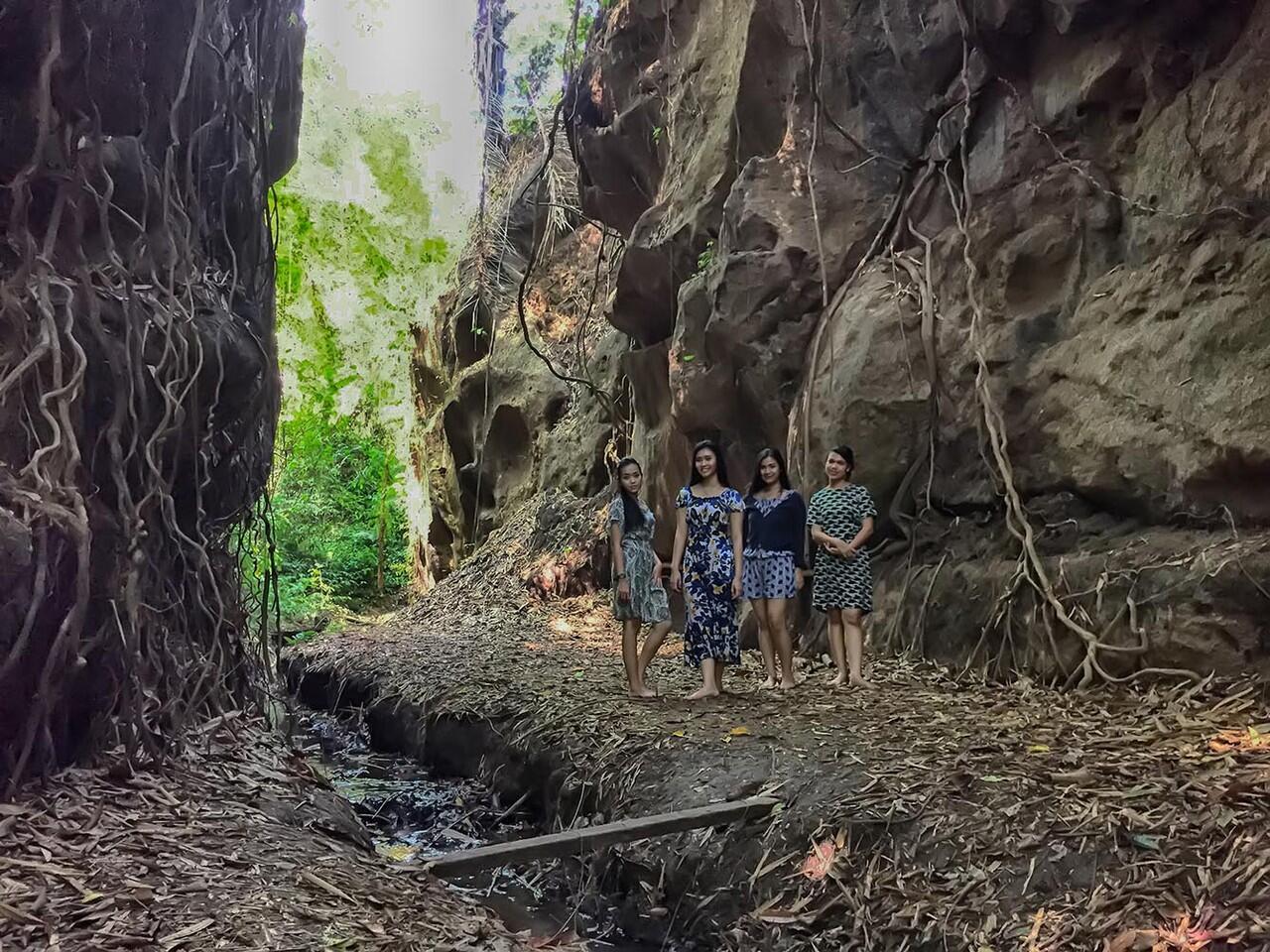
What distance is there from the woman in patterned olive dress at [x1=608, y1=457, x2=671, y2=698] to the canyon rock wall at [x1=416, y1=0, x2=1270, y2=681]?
5.63 feet

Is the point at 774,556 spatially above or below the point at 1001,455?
below

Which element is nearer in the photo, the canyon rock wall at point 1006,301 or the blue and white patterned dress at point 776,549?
the canyon rock wall at point 1006,301

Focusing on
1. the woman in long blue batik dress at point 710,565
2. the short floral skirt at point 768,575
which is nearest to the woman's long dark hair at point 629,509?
the woman in long blue batik dress at point 710,565

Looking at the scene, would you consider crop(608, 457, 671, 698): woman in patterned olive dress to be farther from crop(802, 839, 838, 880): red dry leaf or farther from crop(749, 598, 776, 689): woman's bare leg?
crop(802, 839, 838, 880): red dry leaf

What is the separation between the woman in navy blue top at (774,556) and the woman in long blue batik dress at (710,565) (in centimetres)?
18

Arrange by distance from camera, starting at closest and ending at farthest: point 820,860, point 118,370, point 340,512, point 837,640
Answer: point 820,860 < point 118,370 < point 837,640 < point 340,512

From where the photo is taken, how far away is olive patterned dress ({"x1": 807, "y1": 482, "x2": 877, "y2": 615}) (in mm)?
6191

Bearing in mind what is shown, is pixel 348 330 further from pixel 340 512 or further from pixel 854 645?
pixel 854 645

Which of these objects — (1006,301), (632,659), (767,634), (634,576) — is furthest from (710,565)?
(1006,301)

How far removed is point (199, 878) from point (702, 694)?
3553 millimetres

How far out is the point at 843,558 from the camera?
20.5 feet

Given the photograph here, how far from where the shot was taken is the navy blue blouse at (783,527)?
6227 millimetres

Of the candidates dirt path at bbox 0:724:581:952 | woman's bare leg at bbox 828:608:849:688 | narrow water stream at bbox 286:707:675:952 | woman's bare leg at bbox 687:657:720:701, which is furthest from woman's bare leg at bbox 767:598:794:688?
dirt path at bbox 0:724:581:952

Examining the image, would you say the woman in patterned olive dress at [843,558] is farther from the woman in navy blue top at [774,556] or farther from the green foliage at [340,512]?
the green foliage at [340,512]
